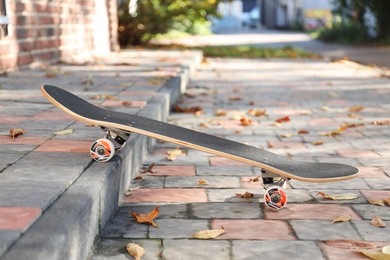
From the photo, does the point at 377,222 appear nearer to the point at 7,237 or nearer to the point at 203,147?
the point at 203,147

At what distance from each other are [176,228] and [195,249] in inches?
9.2

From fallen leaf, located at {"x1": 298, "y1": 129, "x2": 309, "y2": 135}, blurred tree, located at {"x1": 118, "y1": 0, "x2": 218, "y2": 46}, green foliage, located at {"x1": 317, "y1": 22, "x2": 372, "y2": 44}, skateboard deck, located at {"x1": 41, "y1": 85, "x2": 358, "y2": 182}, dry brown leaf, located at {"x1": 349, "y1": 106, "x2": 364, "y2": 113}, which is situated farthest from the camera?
green foliage, located at {"x1": 317, "y1": 22, "x2": 372, "y2": 44}

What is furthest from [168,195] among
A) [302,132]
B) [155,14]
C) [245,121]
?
[155,14]

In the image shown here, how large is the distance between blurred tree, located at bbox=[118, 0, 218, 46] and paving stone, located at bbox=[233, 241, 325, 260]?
11.4 m

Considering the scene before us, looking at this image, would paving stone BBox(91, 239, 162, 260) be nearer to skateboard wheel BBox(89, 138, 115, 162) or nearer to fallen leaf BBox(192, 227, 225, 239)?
fallen leaf BBox(192, 227, 225, 239)

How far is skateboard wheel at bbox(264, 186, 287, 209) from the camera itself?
2676 mm

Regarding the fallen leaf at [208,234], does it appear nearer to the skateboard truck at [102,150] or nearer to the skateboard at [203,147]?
the skateboard at [203,147]

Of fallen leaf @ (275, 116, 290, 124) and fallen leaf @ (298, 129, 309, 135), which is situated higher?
fallen leaf @ (298, 129, 309, 135)

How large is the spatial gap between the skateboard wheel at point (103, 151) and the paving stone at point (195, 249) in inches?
20.9

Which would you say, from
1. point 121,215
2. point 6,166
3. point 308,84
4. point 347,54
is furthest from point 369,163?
point 347,54

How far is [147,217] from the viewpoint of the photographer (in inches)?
A: 100

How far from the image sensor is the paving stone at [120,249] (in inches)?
85.6

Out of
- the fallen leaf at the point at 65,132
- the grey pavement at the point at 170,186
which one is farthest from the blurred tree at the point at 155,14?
the fallen leaf at the point at 65,132

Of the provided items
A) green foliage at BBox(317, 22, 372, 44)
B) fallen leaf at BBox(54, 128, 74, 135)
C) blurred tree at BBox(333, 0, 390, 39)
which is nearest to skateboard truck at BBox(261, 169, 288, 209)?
fallen leaf at BBox(54, 128, 74, 135)
